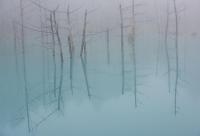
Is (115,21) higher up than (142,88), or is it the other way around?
(115,21)

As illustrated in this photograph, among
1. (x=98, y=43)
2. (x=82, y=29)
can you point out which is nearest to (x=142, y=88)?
(x=98, y=43)

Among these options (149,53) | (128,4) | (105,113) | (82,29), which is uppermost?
(128,4)

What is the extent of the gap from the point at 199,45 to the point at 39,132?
1010 mm

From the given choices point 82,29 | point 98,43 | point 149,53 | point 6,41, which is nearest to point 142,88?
point 149,53

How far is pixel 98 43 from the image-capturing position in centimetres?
161

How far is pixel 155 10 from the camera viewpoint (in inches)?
62.2

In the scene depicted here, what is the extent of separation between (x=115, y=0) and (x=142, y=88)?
50 centimetres

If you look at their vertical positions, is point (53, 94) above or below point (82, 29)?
below

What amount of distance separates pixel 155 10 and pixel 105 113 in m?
0.63

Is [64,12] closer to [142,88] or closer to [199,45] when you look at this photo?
[142,88]

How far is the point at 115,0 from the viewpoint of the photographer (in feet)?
5.19

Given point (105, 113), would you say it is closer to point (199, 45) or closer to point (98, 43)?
point (98, 43)

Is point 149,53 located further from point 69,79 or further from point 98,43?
point 69,79

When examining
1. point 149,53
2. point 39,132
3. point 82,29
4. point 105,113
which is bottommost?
point 39,132
